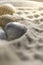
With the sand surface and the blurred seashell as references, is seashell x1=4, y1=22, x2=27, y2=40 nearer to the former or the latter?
the sand surface

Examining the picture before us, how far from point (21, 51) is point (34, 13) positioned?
0.63m

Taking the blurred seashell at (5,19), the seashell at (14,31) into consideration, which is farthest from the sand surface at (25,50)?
the blurred seashell at (5,19)

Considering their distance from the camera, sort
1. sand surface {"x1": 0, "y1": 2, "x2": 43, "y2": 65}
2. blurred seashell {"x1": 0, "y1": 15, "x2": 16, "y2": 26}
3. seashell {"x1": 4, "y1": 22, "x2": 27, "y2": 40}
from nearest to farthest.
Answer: sand surface {"x1": 0, "y1": 2, "x2": 43, "y2": 65}
seashell {"x1": 4, "y1": 22, "x2": 27, "y2": 40}
blurred seashell {"x1": 0, "y1": 15, "x2": 16, "y2": 26}

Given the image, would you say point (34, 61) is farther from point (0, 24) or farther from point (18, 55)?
point (0, 24)

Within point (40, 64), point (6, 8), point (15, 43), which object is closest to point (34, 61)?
point (40, 64)

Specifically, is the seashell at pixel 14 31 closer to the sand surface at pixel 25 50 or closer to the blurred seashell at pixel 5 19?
the sand surface at pixel 25 50

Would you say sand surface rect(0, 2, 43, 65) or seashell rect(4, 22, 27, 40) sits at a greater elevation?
seashell rect(4, 22, 27, 40)

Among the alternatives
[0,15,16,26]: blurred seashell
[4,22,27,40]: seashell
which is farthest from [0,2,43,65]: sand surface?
[0,15,16,26]: blurred seashell

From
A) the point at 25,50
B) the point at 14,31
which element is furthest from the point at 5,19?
the point at 25,50

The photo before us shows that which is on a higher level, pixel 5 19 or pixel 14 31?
pixel 5 19

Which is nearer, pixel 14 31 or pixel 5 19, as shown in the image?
pixel 14 31

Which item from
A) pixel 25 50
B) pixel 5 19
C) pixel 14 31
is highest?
pixel 5 19

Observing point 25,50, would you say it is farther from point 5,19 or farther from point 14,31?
point 5,19

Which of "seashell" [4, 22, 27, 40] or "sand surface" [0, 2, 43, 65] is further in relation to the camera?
"seashell" [4, 22, 27, 40]
